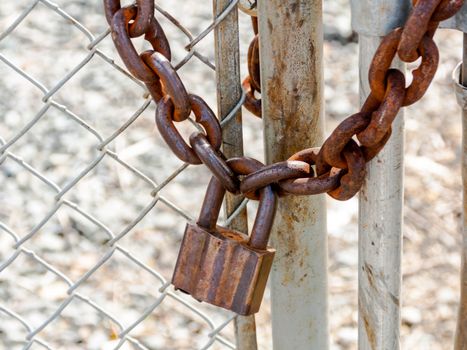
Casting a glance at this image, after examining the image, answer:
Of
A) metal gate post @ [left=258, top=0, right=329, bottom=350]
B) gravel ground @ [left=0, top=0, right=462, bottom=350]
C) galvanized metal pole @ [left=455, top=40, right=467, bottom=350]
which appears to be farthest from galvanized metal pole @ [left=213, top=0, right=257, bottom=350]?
gravel ground @ [left=0, top=0, right=462, bottom=350]

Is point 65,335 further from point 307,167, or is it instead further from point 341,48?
point 341,48

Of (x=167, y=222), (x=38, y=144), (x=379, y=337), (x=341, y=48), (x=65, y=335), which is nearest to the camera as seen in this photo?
(x=379, y=337)

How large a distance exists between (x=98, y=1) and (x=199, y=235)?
2549mm

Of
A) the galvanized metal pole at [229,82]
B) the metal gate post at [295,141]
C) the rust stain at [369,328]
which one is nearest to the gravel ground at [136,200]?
the galvanized metal pole at [229,82]

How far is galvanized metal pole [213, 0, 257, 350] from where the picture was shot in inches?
47.0

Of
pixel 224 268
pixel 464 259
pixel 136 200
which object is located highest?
pixel 224 268

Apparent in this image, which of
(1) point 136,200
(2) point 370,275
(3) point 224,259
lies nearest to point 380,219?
(2) point 370,275

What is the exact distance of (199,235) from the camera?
1.11 meters

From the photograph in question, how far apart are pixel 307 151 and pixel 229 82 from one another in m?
0.23

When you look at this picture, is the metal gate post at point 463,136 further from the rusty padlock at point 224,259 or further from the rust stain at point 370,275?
the rusty padlock at point 224,259

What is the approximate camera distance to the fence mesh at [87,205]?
2.14 meters

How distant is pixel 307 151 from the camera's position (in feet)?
3.47

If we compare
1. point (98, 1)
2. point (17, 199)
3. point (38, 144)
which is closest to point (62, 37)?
point (98, 1)

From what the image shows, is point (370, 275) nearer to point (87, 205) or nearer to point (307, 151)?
point (307, 151)
